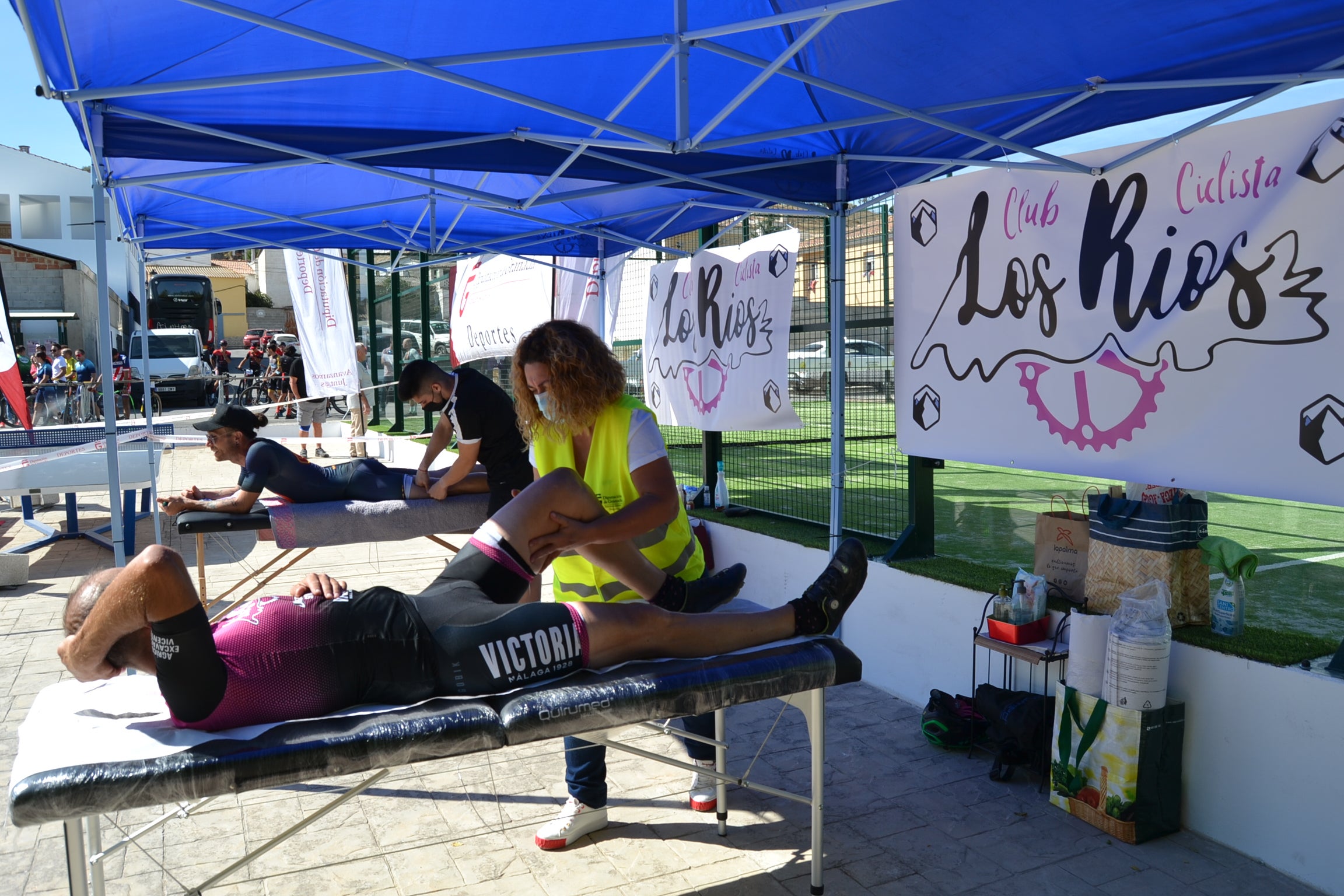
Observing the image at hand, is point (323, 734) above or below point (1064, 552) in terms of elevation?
below

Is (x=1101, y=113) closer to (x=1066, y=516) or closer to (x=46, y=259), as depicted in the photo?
(x=1066, y=516)

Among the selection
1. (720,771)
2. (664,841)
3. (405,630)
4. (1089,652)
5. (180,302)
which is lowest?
(664,841)

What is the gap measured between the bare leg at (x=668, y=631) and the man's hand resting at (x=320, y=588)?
611 mm

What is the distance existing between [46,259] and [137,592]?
94.3 ft

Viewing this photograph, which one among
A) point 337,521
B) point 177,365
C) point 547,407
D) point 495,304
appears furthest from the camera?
point 177,365

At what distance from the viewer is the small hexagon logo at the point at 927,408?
388 cm

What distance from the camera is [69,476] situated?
6.62 meters

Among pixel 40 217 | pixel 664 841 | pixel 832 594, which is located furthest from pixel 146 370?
pixel 40 217

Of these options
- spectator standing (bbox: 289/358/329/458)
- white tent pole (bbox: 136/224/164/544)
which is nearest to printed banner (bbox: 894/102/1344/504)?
white tent pole (bbox: 136/224/164/544)

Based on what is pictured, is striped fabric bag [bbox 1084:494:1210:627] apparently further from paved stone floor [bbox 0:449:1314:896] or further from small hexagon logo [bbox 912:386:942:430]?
small hexagon logo [bbox 912:386:942:430]

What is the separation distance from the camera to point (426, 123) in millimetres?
3578

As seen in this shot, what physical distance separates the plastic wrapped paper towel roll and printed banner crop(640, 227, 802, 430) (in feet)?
7.04

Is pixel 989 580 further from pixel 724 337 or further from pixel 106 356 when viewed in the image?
pixel 106 356

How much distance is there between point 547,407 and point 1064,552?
2112 mm
